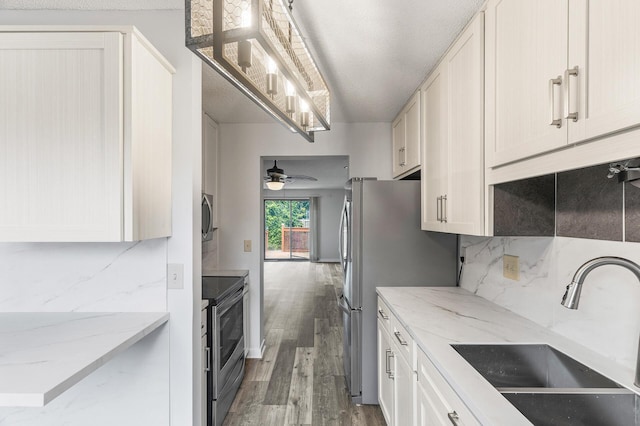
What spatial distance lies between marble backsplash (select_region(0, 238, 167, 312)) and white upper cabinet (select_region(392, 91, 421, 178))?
1848mm

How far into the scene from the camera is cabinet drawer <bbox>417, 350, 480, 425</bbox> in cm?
107

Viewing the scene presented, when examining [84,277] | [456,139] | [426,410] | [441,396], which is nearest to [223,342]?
[84,277]

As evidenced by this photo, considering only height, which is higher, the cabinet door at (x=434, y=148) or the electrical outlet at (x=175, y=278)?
the cabinet door at (x=434, y=148)

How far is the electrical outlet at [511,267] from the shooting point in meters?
1.80

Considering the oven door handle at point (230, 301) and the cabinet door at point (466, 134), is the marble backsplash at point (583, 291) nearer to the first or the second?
the cabinet door at point (466, 134)

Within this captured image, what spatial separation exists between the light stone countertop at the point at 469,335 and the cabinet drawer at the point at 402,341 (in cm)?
Answer: 5

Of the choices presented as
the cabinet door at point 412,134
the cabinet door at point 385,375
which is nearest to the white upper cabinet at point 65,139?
the cabinet door at point 385,375

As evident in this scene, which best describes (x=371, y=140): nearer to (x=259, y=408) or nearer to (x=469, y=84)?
(x=469, y=84)

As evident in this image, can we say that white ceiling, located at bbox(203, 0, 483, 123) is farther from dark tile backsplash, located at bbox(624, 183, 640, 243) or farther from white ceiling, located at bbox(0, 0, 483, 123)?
dark tile backsplash, located at bbox(624, 183, 640, 243)

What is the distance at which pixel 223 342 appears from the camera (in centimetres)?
231

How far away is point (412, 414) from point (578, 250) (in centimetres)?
103

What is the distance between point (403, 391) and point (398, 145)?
6.83 ft

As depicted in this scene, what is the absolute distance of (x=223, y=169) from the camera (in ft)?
11.4

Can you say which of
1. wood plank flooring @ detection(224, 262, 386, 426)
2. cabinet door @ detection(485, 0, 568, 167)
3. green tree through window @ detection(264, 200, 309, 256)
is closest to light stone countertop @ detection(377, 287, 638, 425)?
cabinet door @ detection(485, 0, 568, 167)
